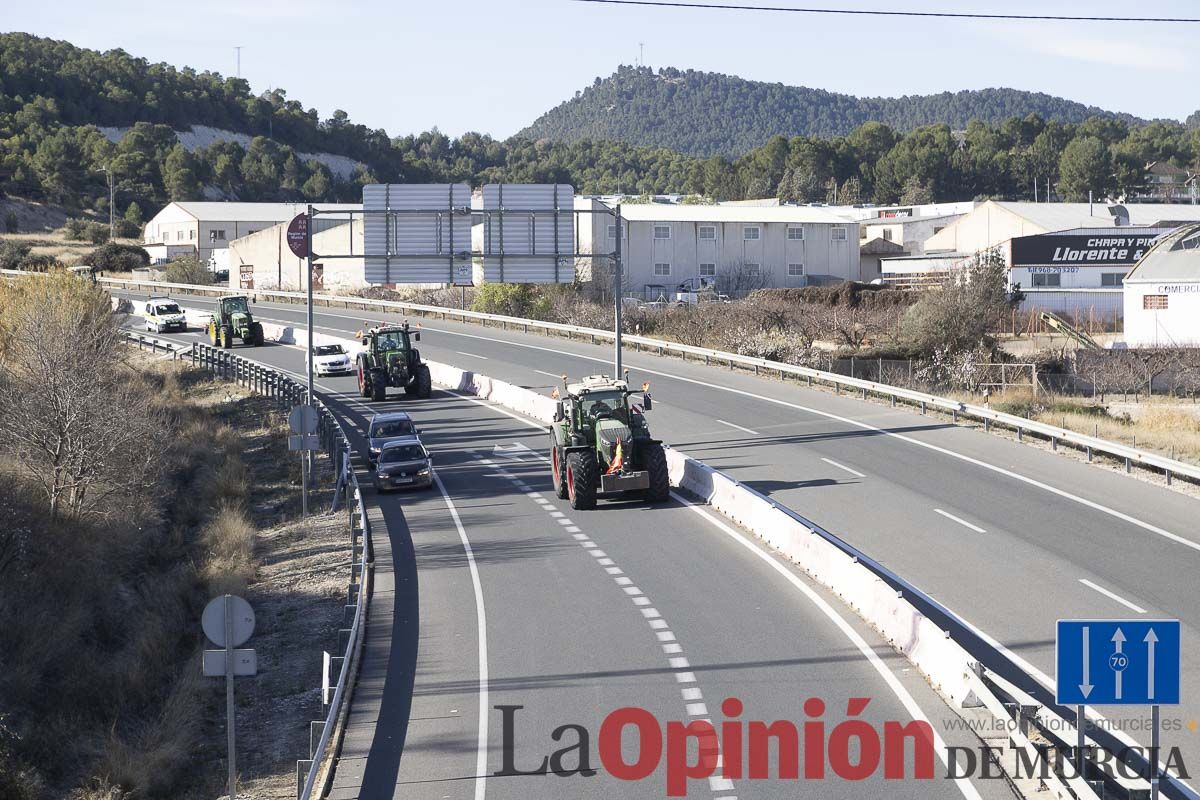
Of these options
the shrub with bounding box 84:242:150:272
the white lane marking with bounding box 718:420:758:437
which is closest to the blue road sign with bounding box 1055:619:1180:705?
the white lane marking with bounding box 718:420:758:437

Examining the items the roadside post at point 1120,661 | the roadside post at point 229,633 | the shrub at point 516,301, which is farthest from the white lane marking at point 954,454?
the shrub at point 516,301

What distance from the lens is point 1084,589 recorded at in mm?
19625

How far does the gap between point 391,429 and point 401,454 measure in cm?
302

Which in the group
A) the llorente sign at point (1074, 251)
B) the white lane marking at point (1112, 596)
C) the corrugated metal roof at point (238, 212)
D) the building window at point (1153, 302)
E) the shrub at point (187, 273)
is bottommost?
the white lane marking at point (1112, 596)

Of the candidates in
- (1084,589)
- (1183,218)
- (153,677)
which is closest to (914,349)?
(1084,589)

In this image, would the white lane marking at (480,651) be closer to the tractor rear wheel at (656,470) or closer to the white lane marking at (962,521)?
the tractor rear wheel at (656,470)

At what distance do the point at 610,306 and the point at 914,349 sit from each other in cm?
2197

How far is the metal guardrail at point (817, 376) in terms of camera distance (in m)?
29.3

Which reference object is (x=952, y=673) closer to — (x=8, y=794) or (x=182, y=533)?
(x=8, y=794)

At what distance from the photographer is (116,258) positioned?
106875 mm

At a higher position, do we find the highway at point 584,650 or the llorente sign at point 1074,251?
the llorente sign at point 1074,251

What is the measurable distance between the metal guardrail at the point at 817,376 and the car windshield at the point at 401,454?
15016 millimetres

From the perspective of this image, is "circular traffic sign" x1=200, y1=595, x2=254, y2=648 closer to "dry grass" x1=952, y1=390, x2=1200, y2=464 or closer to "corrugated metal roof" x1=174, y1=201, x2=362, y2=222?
"dry grass" x1=952, y1=390, x2=1200, y2=464

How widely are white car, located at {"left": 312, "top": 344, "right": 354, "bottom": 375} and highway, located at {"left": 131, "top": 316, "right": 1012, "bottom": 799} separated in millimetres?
26858
